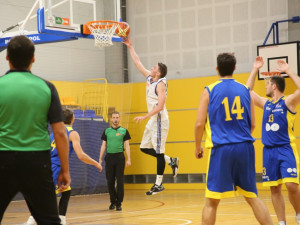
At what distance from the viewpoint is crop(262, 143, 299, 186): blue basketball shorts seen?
6.98 metres

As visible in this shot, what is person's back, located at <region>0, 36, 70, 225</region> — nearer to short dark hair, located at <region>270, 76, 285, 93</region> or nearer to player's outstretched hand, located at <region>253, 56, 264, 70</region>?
player's outstretched hand, located at <region>253, 56, 264, 70</region>

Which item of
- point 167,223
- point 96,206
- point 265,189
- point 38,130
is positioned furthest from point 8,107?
point 265,189

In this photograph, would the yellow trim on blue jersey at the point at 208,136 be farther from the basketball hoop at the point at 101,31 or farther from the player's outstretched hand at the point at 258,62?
the basketball hoop at the point at 101,31

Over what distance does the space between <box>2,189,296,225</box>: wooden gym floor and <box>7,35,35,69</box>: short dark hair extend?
509 cm

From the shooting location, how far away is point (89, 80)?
16984mm

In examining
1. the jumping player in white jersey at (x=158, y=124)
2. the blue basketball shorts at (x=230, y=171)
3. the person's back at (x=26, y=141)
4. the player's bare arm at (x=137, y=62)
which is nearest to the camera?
the person's back at (x=26, y=141)

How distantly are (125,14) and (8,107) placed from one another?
15317 mm

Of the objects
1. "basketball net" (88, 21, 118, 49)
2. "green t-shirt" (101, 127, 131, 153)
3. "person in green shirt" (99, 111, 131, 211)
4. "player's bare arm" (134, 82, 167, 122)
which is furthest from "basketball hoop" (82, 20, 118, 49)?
"green t-shirt" (101, 127, 131, 153)

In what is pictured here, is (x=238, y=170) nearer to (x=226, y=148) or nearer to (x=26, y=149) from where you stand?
(x=226, y=148)

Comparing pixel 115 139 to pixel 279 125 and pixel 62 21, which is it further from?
pixel 279 125

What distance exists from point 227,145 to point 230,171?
0.25m

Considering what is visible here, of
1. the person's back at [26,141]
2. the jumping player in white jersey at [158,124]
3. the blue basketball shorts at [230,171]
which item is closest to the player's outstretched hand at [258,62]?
the blue basketball shorts at [230,171]

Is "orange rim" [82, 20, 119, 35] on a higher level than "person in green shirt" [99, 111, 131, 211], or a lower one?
higher

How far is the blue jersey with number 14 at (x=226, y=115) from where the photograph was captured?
5.30 meters
